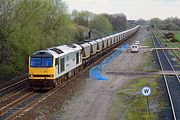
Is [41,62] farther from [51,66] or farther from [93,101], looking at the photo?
[93,101]

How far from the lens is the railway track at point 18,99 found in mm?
21078

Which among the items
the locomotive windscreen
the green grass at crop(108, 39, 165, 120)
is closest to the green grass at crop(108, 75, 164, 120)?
the green grass at crop(108, 39, 165, 120)

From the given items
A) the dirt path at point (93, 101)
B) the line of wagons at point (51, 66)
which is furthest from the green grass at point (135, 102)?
the line of wagons at point (51, 66)

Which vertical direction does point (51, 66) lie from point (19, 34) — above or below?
below

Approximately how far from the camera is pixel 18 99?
80.4 feet

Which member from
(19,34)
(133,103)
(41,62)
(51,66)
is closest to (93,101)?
(133,103)

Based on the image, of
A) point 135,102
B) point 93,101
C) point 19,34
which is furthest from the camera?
point 19,34

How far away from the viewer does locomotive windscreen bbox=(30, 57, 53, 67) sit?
2700cm

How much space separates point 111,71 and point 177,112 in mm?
19022

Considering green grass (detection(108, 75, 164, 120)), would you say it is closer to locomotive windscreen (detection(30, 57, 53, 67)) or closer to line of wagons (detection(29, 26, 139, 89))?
line of wagons (detection(29, 26, 139, 89))

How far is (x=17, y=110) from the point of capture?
71.3 ft

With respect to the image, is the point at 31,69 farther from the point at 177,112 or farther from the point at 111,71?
the point at 111,71

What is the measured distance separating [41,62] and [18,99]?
142 inches

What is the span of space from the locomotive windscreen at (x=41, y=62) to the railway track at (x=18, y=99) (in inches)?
76.6
